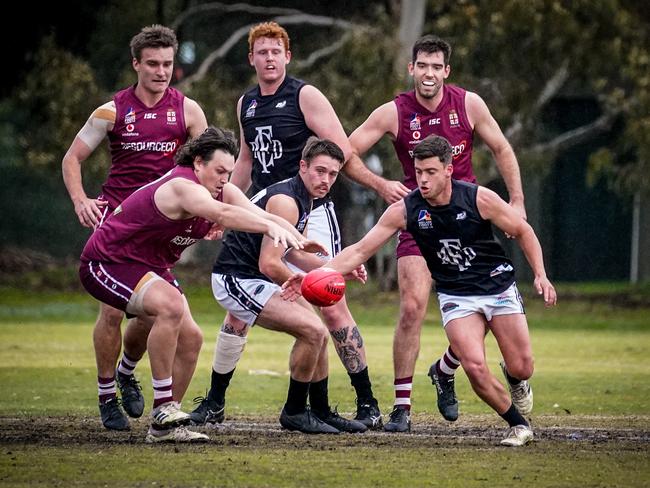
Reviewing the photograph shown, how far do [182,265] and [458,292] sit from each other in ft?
80.4

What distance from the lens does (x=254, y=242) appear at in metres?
9.27

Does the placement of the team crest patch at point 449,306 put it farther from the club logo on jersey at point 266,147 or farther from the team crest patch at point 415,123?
the club logo on jersey at point 266,147

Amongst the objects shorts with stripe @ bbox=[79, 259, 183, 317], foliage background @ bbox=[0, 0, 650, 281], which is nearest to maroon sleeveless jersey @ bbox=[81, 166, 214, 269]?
shorts with stripe @ bbox=[79, 259, 183, 317]

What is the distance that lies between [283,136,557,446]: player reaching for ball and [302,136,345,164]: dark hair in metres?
0.57

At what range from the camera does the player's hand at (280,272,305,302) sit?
8617mm

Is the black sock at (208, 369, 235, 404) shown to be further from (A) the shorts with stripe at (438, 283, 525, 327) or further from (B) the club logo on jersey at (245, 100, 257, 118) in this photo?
(B) the club logo on jersey at (245, 100, 257, 118)

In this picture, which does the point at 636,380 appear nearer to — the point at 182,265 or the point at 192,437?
the point at 192,437

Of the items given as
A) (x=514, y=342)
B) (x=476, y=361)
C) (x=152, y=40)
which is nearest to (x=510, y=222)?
(x=514, y=342)

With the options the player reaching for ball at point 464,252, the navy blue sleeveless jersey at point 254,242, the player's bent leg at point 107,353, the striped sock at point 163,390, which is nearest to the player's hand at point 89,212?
the player's bent leg at point 107,353

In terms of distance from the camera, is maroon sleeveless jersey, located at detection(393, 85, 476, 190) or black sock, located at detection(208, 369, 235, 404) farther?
maroon sleeveless jersey, located at detection(393, 85, 476, 190)

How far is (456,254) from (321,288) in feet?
3.39

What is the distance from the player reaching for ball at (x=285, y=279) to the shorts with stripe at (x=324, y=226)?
338 mm

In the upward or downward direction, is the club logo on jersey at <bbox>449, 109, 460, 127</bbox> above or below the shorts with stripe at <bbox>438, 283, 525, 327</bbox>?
above

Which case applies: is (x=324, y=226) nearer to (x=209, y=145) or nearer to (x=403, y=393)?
(x=403, y=393)
